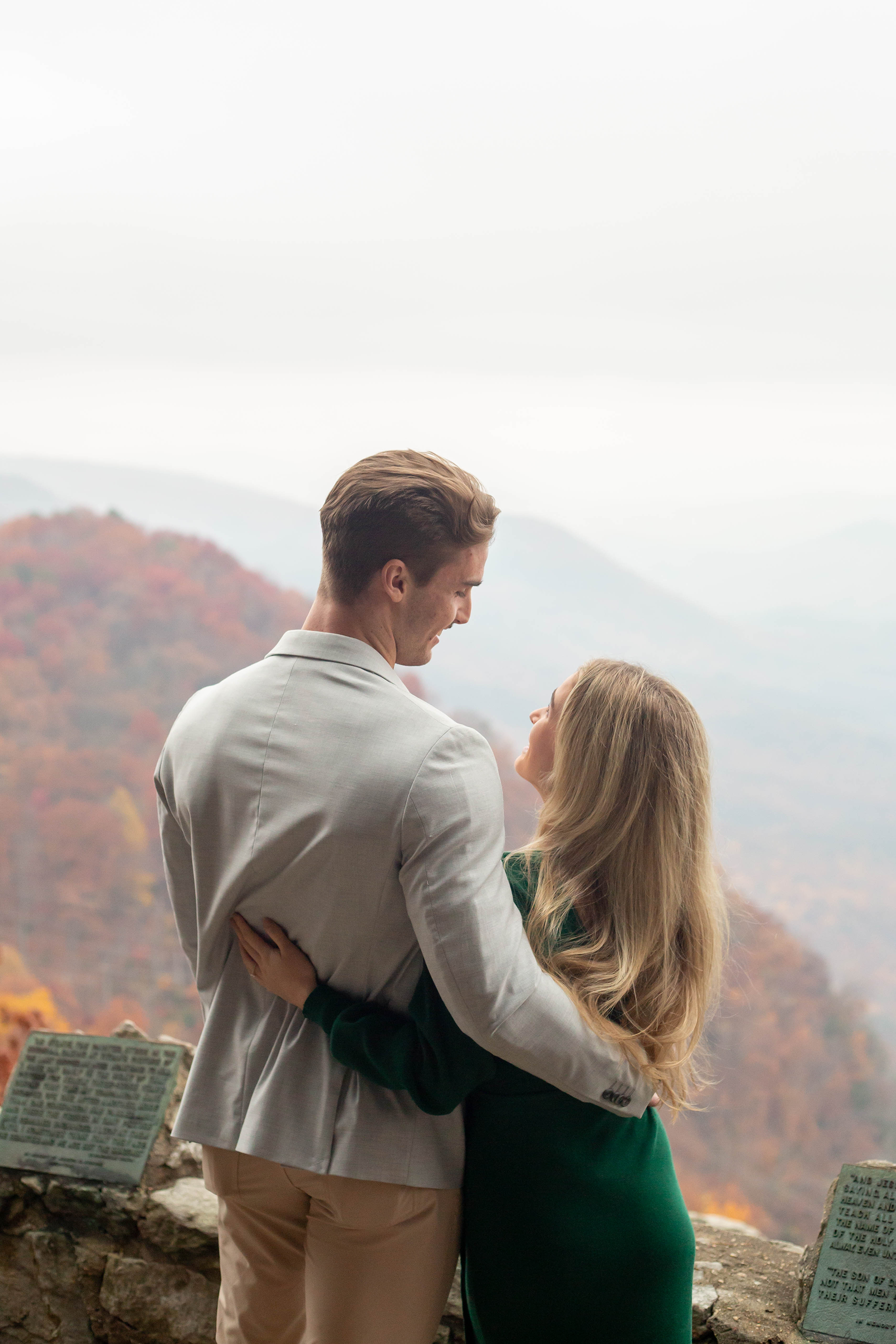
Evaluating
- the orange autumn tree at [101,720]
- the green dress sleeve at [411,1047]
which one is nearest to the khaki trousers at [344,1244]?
the green dress sleeve at [411,1047]

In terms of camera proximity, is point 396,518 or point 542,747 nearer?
point 396,518

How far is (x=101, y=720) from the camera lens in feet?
84.9

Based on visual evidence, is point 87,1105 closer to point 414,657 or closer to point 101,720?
point 414,657

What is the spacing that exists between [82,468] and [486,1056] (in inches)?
1894

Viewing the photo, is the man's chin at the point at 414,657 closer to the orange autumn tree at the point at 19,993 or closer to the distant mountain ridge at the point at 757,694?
the orange autumn tree at the point at 19,993

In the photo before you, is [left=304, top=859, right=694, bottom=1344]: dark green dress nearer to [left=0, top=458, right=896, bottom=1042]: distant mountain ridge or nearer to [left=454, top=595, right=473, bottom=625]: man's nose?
[left=454, top=595, right=473, bottom=625]: man's nose

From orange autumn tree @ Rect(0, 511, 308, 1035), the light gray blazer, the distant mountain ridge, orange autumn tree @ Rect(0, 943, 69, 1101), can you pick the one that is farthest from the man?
the distant mountain ridge

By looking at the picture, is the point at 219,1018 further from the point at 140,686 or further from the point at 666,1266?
the point at 140,686

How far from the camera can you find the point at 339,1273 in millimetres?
1315

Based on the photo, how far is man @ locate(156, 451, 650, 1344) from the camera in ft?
3.81

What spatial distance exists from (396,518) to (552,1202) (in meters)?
0.89

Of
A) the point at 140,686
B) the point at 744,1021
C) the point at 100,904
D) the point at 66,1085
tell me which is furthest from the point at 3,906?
the point at 66,1085

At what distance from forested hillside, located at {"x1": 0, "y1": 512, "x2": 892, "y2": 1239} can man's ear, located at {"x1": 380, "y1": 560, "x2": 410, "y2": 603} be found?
51.0 feet

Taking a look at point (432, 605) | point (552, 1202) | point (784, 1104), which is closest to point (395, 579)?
point (432, 605)
